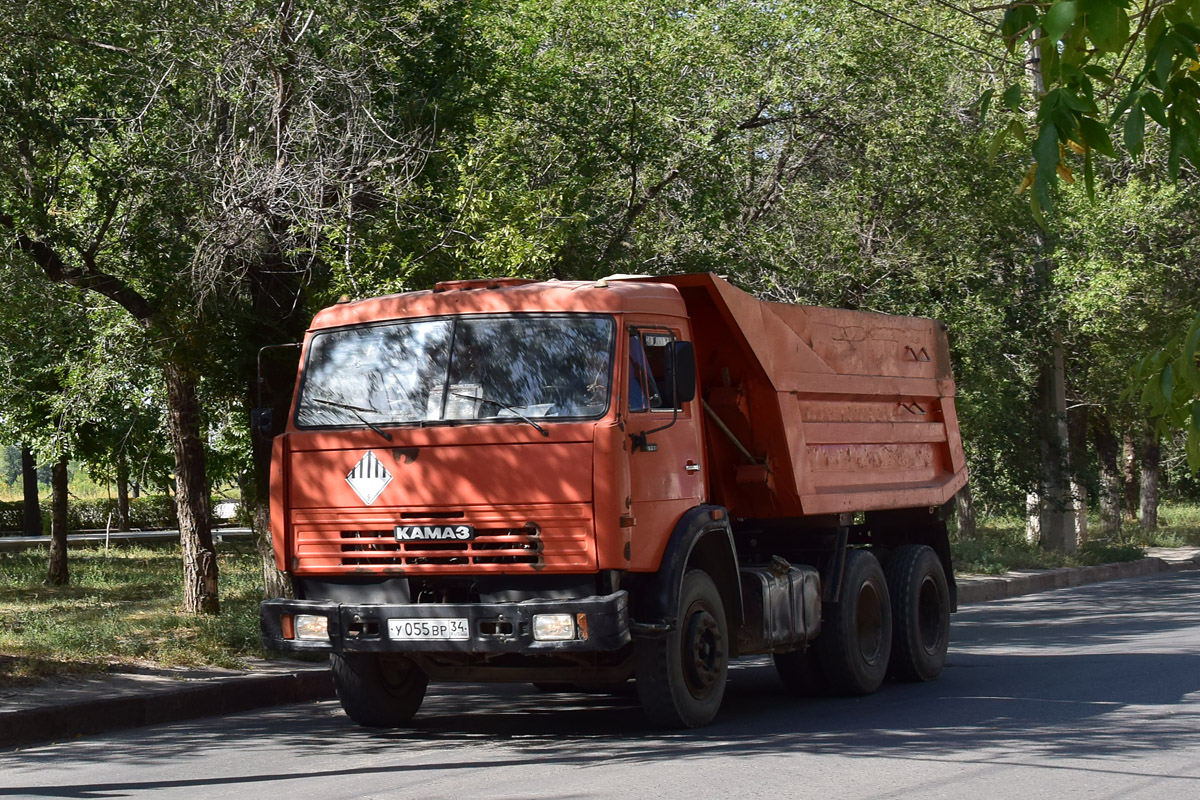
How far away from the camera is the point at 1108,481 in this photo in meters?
33.6

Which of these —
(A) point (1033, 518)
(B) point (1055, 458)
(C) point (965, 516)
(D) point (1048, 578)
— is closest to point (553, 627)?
(D) point (1048, 578)

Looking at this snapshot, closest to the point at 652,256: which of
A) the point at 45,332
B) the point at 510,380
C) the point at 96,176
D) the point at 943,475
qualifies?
the point at 943,475

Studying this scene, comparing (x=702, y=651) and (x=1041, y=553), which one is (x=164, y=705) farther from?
(x=1041, y=553)

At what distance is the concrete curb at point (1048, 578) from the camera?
19188 millimetres

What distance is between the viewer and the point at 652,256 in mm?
16234

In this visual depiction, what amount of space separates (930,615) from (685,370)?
4.60 metres

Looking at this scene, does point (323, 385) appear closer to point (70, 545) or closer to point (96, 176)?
point (96, 176)

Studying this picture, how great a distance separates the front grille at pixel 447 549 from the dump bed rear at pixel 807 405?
6.99ft

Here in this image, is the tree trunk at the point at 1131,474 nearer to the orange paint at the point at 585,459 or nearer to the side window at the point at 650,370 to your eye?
the orange paint at the point at 585,459

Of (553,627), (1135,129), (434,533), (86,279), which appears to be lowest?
(553,627)

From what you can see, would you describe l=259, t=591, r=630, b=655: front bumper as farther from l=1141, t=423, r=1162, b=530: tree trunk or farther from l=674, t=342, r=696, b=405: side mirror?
l=1141, t=423, r=1162, b=530: tree trunk

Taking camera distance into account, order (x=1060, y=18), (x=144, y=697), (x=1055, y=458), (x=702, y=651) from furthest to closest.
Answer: (x=1055, y=458), (x=144, y=697), (x=702, y=651), (x=1060, y=18)

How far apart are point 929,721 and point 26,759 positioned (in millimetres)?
5425

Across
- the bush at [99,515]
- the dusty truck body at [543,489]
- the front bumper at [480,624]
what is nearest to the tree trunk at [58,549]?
the dusty truck body at [543,489]
